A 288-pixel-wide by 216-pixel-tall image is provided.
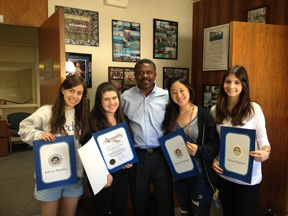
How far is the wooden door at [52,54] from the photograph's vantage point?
2266 millimetres

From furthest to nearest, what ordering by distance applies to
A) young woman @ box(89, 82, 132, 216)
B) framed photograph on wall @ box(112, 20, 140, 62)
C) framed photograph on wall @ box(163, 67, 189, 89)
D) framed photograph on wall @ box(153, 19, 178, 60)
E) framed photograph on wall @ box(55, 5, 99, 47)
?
framed photograph on wall @ box(163, 67, 189, 89), framed photograph on wall @ box(153, 19, 178, 60), framed photograph on wall @ box(112, 20, 140, 62), framed photograph on wall @ box(55, 5, 99, 47), young woman @ box(89, 82, 132, 216)

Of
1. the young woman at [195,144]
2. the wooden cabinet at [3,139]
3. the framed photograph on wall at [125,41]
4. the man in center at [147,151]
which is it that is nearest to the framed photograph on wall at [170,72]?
the framed photograph on wall at [125,41]

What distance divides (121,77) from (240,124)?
2201 millimetres

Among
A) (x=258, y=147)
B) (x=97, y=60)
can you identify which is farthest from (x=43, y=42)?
(x=258, y=147)

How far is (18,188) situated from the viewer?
3643 millimetres

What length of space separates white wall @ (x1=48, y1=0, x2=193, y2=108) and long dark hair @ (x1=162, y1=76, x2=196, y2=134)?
67.4 inches

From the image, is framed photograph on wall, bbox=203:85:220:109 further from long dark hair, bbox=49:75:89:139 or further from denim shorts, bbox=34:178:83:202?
denim shorts, bbox=34:178:83:202

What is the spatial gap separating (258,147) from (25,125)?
174 centimetres

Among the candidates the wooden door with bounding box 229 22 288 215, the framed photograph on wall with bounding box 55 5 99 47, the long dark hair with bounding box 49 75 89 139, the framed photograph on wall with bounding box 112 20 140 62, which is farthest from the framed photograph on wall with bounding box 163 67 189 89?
the long dark hair with bounding box 49 75 89 139

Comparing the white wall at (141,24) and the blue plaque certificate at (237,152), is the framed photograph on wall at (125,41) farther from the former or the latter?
the blue plaque certificate at (237,152)

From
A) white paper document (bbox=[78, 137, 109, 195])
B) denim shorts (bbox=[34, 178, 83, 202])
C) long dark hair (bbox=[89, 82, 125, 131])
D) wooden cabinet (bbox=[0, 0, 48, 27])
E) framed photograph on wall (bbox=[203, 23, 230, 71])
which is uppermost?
wooden cabinet (bbox=[0, 0, 48, 27])

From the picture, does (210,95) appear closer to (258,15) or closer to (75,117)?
(258,15)

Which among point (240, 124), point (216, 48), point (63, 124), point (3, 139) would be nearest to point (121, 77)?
point (216, 48)

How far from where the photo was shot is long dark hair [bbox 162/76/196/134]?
1.90 meters
